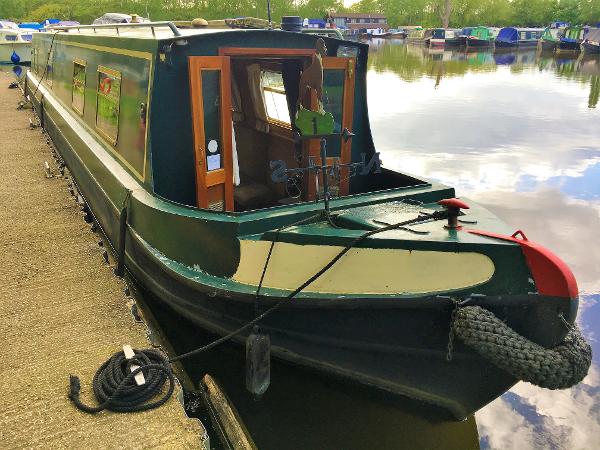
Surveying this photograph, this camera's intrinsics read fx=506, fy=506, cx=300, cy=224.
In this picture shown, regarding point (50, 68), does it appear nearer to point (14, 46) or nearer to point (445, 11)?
point (14, 46)

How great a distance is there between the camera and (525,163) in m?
12.4

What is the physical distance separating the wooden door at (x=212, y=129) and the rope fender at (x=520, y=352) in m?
2.41

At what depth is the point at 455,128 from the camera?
632 inches

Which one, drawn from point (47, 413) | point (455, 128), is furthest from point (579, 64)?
point (47, 413)

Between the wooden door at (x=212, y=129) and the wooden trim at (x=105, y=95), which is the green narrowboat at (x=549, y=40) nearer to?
the wooden trim at (x=105, y=95)

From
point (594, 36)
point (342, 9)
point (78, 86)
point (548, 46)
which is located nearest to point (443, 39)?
point (548, 46)

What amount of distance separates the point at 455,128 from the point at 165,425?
14.7 m

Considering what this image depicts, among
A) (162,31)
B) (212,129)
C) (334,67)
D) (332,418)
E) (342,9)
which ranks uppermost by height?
(342,9)

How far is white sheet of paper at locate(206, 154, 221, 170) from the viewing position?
449cm

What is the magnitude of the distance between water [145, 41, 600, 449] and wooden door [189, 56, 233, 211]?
4.45 feet

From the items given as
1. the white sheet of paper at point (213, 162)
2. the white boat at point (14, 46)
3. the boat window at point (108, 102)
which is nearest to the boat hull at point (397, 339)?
the white sheet of paper at point (213, 162)

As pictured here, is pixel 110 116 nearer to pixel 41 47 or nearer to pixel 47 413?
pixel 47 413

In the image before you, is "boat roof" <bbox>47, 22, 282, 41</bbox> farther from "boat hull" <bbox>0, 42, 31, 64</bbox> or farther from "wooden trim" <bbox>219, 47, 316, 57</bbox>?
"boat hull" <bbox>0, 42, 31, 64</bbox>

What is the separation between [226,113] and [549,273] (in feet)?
9.36
